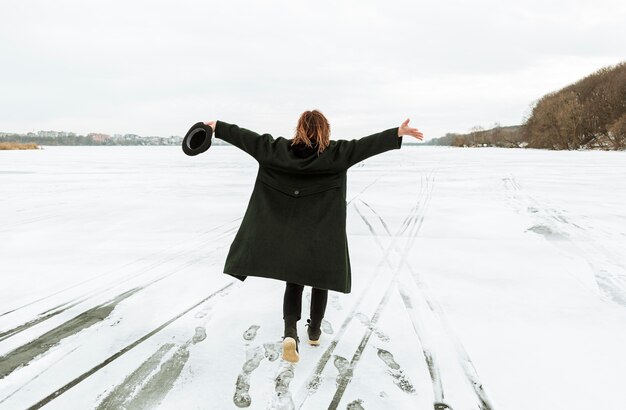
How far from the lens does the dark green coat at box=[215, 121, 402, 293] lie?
95.1 inches

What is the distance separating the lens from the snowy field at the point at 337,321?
2.28m

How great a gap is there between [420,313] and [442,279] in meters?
0.94

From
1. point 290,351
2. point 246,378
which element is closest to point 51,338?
point 246,378

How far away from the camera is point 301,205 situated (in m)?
2.48

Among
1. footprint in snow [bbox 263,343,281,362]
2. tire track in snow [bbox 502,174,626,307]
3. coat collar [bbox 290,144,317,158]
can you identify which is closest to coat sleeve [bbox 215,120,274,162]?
coat collar [bbox 290,144,317,158]

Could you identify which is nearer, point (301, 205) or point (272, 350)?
point (301, 205)

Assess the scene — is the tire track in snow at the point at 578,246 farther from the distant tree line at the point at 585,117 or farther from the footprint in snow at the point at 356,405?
the distant tree line at the point at 585,117

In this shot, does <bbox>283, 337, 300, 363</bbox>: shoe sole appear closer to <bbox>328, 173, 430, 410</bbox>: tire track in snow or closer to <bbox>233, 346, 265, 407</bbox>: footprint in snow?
<bbox>233, 346, 265, 407</bbox>: footprint in snow

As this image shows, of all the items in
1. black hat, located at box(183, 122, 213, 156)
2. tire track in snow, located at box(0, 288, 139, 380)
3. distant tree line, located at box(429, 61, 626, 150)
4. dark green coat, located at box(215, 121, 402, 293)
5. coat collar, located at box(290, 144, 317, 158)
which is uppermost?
distant tree line, located at box(429, 61, 626, 150)

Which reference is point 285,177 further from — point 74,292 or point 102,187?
point 102,187

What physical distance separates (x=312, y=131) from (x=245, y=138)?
0.45m

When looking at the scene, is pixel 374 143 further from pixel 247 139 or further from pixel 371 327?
pixel 371 327

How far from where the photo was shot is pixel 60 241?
559cm

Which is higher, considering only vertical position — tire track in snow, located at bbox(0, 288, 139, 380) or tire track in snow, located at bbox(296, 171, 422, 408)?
tire track in snow, located at bbox(296, 171, 422, 408)
